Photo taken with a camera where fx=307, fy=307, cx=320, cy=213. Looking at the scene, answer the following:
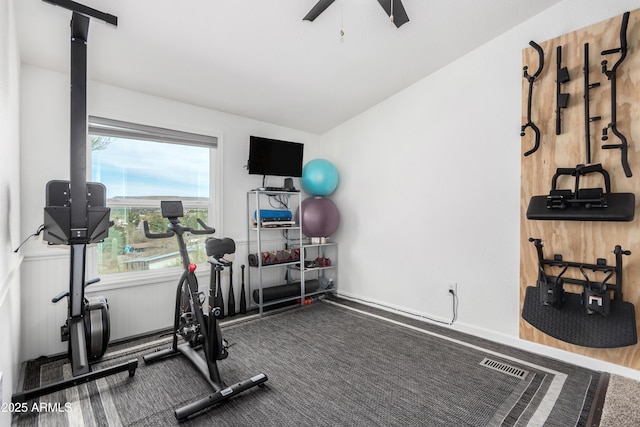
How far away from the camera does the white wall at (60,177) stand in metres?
2.50

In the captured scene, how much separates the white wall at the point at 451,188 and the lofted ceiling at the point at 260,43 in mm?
225

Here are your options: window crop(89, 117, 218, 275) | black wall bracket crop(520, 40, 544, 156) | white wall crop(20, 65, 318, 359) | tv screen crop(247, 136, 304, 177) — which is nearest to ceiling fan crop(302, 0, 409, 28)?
black wall bracket crop(520, 40, 544, 156)

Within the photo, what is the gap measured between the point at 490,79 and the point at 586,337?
2.32 m

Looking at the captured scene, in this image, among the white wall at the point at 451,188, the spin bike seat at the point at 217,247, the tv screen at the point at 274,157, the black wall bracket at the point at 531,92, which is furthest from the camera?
the tv screen at the point at 274,157

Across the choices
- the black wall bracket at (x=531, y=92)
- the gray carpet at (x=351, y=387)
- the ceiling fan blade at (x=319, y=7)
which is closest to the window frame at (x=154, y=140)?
the gray carpet at (x=351, y=387)

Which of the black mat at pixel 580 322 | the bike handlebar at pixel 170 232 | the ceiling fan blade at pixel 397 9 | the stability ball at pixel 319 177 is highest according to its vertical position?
the ceiling fan blade at pixel 397 9

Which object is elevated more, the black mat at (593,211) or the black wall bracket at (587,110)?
the black wall bracket at (587,110)

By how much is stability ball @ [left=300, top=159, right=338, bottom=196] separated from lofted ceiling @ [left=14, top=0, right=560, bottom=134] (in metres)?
0.93

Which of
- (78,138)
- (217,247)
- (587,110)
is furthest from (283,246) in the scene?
(587,110)

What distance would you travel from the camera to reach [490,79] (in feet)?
9.56

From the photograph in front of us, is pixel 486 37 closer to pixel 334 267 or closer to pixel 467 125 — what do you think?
pixel 467 125

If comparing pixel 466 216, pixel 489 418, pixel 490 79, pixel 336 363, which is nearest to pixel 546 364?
pixel 489 418

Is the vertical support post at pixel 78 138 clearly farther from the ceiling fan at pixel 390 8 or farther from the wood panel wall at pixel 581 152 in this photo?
the wood panel wall at pixel 581 152

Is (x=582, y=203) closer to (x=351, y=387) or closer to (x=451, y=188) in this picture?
(x=451, y=188)
